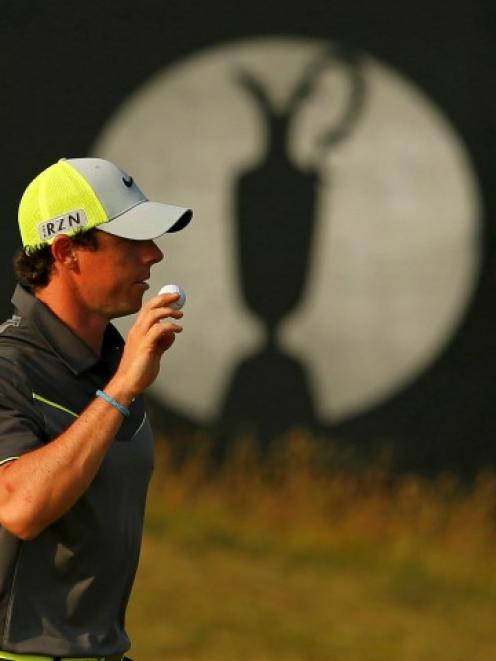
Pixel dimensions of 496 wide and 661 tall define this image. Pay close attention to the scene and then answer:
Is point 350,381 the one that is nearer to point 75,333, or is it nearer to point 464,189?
point 464,189

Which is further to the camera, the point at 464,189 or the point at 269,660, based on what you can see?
the point at 464,189

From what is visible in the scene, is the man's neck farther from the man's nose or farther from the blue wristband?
the blue wristband

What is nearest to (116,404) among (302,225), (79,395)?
(79,395)

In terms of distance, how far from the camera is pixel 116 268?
10.3 feet

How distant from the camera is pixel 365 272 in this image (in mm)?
9258

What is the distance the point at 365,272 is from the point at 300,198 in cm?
59

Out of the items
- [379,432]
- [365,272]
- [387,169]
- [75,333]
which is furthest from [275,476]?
[75,333]

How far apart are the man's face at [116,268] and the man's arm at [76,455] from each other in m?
0.27

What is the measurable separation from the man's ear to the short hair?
0.02 metres

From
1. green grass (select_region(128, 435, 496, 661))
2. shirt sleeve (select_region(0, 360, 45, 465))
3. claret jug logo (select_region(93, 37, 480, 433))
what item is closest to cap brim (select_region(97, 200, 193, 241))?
shirt sleeve (select_region(0, 360, 45, 465))

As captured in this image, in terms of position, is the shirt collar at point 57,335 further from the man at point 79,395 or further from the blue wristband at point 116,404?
the blue wristband at point 116,404

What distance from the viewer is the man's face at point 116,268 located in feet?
10.3

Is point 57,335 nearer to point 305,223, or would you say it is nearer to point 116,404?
point 116,404

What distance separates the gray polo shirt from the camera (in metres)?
2.99
